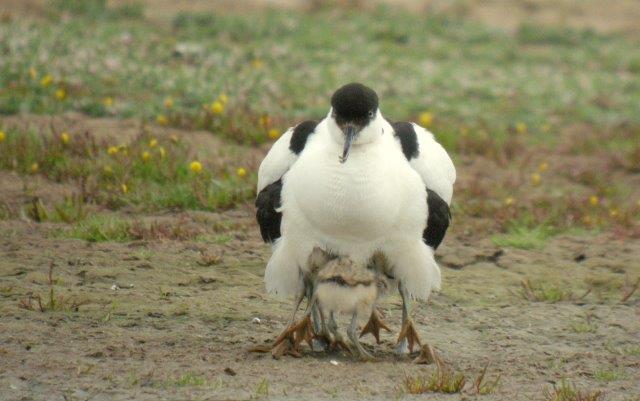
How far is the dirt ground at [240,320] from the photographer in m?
5.84

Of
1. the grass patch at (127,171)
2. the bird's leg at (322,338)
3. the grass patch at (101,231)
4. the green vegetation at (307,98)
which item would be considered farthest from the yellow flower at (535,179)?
the bird's leg at (322,338)

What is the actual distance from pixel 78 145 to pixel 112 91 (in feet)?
6.10

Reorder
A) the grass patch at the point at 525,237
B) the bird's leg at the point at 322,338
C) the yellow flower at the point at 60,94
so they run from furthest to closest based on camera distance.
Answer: the yellow flower at the point at 60,94
the grass patch at the point at 525,237
the bird's leg at the point at 322,338

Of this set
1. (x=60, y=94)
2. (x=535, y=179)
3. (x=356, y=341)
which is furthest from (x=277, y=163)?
(x=60, y=94)

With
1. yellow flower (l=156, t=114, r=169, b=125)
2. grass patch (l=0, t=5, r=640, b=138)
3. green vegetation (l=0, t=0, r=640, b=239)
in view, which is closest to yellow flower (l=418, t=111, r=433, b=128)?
green vegetation (l=0, t=0, r=640, b=239)

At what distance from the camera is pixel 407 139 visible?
663 centimetres

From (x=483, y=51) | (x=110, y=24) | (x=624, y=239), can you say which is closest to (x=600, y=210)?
(x=624, y=239)

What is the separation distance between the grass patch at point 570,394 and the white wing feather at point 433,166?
4.25 feet

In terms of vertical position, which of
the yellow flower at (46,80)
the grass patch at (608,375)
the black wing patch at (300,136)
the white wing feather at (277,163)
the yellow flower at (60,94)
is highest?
the black wing patch at (300,136)

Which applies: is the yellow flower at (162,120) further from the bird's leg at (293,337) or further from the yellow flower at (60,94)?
the bird's leg at (293,337)

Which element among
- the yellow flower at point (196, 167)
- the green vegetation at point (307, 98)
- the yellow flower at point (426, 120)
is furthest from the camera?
the yellow flower at point (426, 120)

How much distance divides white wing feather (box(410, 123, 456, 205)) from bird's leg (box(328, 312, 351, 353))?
89 cm

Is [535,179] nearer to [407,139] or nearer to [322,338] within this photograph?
[407,139]

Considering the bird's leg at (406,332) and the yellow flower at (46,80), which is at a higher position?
the yellow flower at (46,80)
